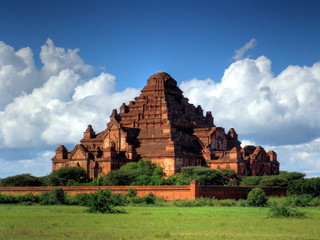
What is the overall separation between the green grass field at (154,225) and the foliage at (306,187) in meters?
21.5

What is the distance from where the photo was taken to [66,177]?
267ft

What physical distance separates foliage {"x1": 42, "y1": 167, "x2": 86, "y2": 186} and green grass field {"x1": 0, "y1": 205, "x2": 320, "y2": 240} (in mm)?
25378

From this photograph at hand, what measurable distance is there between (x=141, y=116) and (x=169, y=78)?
25.9ft

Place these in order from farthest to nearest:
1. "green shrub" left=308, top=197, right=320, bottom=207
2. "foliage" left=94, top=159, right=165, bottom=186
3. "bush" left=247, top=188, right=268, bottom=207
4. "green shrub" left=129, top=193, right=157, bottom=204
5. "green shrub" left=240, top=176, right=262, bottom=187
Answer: "green shrub" left=240, top=176, right=262, bottom=187
"foliage" left=94, top=159, right=165, bottom=186
"green shrub" left=308, top=197, right=320, bottom=207
"green shrub" left=129, top=193, right=157, bottom=204
"bush" left=247, top=188, right=268, bottom=207

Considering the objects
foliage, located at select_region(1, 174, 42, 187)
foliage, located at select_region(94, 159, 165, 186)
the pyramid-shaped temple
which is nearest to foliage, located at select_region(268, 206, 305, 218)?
foliage, located at select_region(94, 159, 165, 186)

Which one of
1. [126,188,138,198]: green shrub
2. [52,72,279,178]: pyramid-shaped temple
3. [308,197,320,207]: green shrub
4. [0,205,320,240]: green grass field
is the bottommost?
[0,205,320,240]: green grass field

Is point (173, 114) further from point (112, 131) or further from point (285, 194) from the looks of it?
point (285, 194)

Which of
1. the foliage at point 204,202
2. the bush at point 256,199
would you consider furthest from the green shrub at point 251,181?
the bush at point 256,199

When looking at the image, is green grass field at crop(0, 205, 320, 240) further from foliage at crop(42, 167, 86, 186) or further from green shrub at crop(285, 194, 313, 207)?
foliage at crop(42, 167, 86, 186)

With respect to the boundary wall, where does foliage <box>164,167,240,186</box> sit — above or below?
above

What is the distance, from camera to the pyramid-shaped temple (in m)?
85.8

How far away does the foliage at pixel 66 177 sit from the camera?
3152 inches

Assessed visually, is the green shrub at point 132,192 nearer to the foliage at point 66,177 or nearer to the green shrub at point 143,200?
the green shrub at point 143,200

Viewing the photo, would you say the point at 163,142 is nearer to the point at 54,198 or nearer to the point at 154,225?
the point at 54,198
